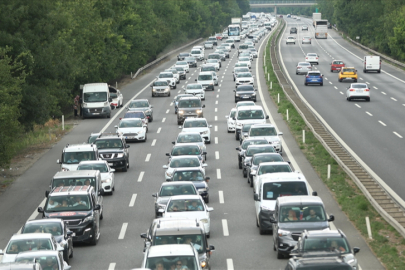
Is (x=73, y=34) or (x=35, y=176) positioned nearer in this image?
(x=35, y=176)

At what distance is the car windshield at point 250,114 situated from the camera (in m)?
42.1

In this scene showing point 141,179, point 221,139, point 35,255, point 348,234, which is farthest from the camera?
point 221,139

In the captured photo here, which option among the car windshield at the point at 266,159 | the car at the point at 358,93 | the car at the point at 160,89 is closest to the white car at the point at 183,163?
the car windshield at the point at 266,159

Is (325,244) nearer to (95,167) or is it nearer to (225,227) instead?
(225,227)

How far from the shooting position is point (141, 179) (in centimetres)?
3234

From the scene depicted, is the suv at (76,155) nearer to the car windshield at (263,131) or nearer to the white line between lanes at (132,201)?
the white line between lanes at (132,201)

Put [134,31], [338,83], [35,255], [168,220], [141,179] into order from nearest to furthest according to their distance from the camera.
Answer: [35,255], [168,220], [141,179], [338,83], [134,31]

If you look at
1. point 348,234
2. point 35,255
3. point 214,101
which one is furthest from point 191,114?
point 35,255

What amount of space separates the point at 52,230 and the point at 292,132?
24984 millimetres

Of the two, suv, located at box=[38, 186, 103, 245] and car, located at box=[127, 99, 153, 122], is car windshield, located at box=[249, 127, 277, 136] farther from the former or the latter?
car, located at box=[127, 99, 153, 122]

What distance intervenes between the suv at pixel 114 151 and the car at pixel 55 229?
13.6 m

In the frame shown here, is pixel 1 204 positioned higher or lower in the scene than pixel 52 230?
lower

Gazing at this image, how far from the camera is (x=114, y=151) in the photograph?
34.2 metres

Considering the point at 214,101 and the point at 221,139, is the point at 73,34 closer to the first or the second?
the point at 214,101
